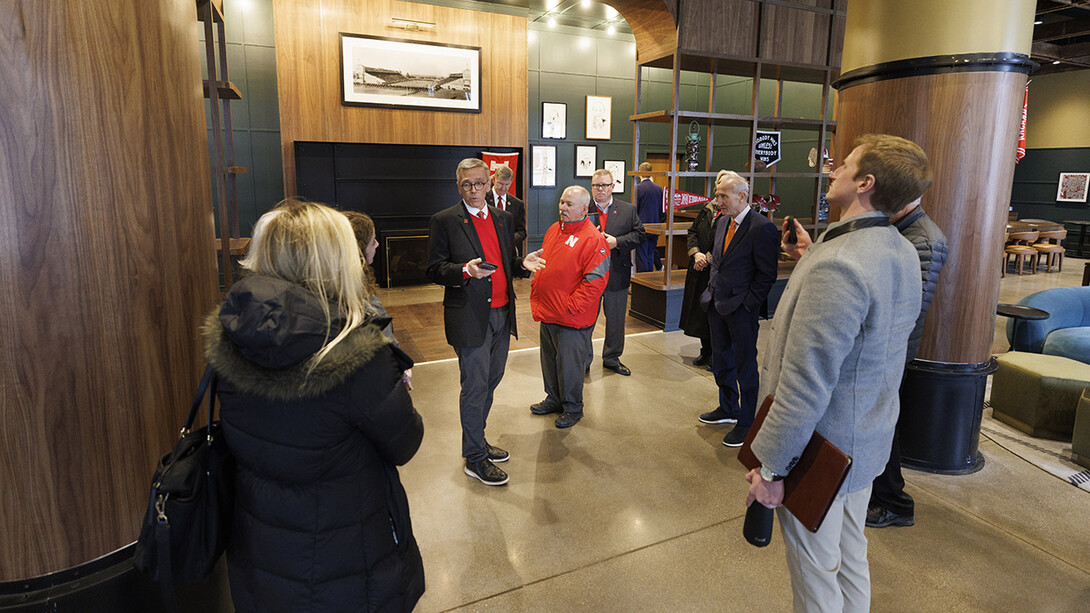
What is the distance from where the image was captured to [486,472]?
329 cm

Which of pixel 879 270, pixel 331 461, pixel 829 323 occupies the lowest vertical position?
pixel 331 461

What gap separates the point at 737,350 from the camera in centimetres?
390

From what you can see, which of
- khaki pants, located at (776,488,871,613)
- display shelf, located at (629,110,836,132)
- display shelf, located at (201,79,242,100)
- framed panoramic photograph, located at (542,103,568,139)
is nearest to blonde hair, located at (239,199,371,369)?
khaki pants, located at (776,488,871,613)

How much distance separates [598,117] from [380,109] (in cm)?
415

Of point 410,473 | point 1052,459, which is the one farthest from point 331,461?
point 1052,459

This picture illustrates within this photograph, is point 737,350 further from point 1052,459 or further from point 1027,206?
point 1027,206

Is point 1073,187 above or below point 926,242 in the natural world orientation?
above

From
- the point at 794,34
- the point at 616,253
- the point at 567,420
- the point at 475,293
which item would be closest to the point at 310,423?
the point at 475,293

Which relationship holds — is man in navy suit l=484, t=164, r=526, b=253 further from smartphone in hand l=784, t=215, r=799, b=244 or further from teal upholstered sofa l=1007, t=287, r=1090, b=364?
teal upholstered sofa l=1007, t=287, r=1090, b=364

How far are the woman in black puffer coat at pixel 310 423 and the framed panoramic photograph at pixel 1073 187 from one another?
659 inches

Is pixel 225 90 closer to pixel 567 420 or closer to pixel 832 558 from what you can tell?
pixel 567 420

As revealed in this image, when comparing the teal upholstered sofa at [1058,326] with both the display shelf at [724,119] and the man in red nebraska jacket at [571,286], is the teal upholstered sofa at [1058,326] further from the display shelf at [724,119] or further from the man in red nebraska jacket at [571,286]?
the man in red nebraska jacket at [571,286]

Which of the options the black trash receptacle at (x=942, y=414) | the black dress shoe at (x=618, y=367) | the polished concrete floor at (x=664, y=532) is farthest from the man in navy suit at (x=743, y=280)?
the black dress shoe at (x=618, y=367)

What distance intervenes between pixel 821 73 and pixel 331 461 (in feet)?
24.6
